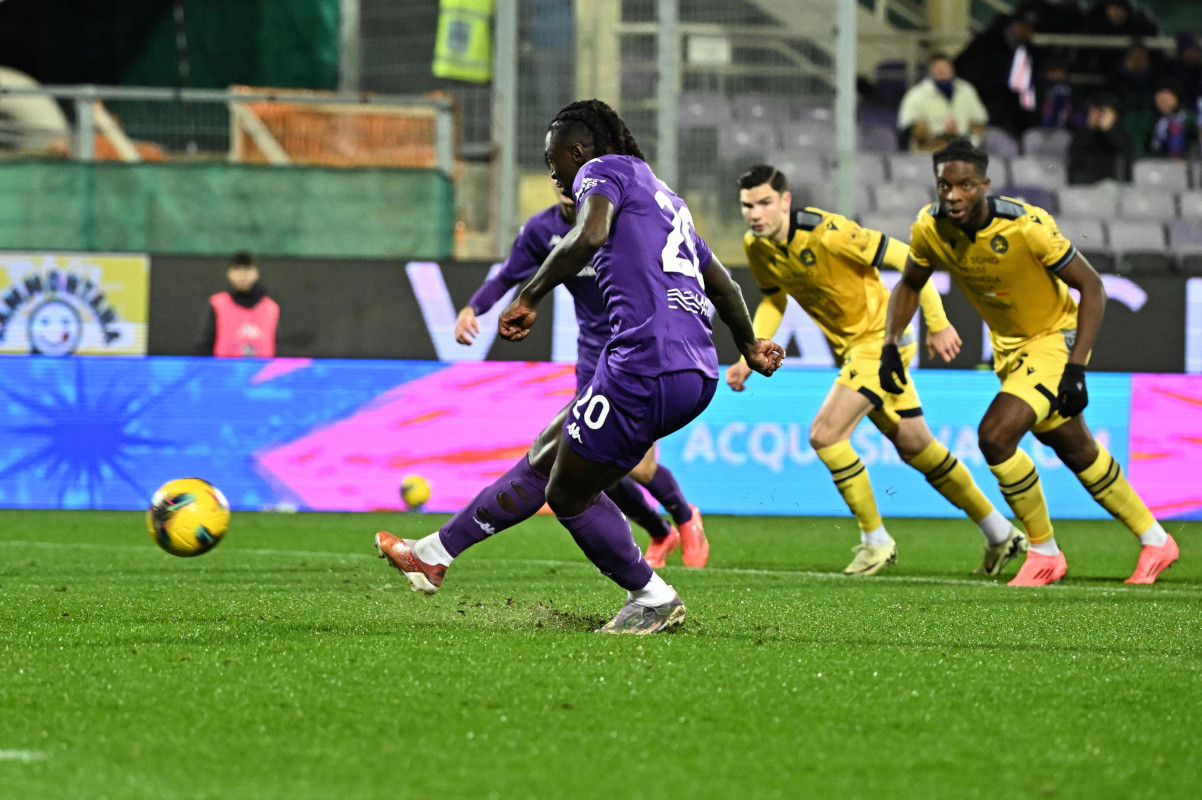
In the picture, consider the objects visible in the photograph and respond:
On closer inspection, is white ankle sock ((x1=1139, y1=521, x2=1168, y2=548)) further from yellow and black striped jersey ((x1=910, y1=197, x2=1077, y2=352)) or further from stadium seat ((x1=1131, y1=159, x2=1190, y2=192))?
stadium seat ((x1=1131, y1=159, x2=1190, y2=192))

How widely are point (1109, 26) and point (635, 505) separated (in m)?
14.5

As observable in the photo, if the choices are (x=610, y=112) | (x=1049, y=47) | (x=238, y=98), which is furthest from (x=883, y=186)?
(x=610, y=112)

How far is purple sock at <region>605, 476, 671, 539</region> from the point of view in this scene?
827 cm

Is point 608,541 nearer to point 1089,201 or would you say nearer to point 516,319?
point 516,319

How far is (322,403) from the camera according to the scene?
495 inches

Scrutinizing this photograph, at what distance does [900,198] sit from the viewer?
1694 centimetres

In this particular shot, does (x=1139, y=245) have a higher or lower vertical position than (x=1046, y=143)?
lower

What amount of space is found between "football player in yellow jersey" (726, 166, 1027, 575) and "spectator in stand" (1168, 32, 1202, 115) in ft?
41.1

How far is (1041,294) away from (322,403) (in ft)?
22.0

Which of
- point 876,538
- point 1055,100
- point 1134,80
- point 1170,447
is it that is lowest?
point 1170,447

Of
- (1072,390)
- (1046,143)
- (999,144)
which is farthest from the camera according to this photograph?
(1046,143)

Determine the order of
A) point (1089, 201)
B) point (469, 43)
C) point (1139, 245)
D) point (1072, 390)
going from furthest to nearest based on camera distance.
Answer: point (1089, 201) < point (1139, 245) < point (469, 43) < point (1072, 390)

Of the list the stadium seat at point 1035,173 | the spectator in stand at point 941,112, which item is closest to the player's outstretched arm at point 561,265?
the spectator in stand at point 941,112

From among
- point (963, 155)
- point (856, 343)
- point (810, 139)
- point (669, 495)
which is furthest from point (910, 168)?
point (963, 155)
